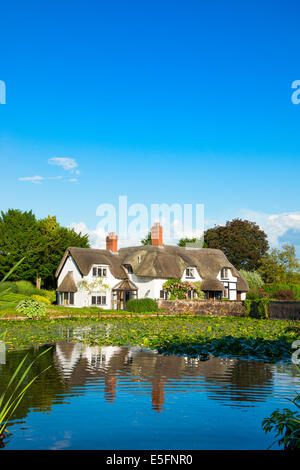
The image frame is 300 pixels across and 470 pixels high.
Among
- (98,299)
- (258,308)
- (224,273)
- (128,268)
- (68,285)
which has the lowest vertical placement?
(258,308)

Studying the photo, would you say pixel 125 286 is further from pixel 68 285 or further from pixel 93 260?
pixel 68 285

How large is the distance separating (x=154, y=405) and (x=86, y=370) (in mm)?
4364

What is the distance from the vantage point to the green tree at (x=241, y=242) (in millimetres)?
75438

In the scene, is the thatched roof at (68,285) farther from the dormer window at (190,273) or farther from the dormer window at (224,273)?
the dormer window at (224,273)

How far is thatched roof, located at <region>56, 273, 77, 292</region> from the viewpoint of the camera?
5031 cm

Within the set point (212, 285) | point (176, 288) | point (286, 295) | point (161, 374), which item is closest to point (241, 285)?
point (286, 295)

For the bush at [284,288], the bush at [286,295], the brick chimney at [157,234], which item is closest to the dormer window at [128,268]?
the brick chimney at [157,234]

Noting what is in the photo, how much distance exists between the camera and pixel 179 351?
18.3m

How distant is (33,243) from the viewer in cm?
5778

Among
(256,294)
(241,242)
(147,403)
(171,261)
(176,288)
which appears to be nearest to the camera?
(147,403)

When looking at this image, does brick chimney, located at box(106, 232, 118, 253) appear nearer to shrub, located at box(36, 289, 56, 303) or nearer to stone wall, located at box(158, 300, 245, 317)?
shrub, located at box(36, 289, 56, 303)

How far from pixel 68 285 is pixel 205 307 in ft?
47.5
